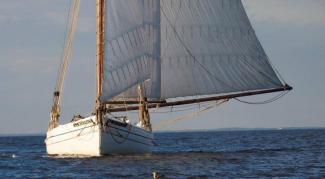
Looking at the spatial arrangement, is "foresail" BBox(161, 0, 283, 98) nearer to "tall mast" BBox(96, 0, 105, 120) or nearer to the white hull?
the white hull

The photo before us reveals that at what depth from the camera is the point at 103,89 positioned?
154 feet

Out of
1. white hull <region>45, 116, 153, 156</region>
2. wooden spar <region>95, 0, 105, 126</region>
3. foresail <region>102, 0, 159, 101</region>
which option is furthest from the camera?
wooden spar <region>95, 0, 105, 126</region>

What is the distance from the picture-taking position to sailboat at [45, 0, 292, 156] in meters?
47.5

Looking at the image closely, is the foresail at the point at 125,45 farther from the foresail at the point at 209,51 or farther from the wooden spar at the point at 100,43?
the foresail at the point at 209,51

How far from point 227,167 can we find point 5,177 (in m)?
12.3

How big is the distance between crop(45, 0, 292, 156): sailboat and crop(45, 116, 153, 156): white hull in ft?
0.20

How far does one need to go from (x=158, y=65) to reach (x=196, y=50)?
316 centimetres

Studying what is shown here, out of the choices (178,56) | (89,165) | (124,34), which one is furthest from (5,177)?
(178,56)

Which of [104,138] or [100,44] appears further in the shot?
[100,44]

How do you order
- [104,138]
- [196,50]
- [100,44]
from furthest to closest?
1. [196,50]
2. [100,44]
3. [104,138]

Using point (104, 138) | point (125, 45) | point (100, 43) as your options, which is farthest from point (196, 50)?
point (104, 138)

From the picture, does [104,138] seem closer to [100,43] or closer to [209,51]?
[100,43]

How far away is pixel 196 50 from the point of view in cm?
5178

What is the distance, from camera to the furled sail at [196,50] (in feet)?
162
